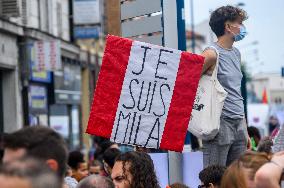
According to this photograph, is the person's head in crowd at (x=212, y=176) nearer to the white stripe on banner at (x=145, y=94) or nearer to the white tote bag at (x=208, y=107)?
the white tote bag at (x=208, y=107)

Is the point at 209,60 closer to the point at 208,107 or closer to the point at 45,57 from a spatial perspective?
the point at 208,107

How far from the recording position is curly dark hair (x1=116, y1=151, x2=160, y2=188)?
6664 mm

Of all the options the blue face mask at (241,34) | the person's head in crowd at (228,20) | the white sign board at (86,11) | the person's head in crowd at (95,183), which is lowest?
the person's head in crowd at (95,183)

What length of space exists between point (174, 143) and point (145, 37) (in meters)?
1.61

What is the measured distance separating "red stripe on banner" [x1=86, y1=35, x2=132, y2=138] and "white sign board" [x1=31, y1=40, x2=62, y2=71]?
2022 centimetres

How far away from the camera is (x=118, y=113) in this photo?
743cm

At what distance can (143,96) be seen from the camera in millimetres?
7398

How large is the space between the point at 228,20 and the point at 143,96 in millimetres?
894

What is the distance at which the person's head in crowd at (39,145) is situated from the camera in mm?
4285

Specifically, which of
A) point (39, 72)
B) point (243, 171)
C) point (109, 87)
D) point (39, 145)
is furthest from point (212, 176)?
point (39, 72)

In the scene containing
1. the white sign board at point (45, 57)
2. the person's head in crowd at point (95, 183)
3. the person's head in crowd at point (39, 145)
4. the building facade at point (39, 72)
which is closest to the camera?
the person's head in crowd at point (39, 145)

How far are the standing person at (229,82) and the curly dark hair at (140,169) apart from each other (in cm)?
80

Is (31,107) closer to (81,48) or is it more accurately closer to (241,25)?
(81,48)

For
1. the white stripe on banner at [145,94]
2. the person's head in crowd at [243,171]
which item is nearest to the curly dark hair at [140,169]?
the white stripe on banner at [145,94]
